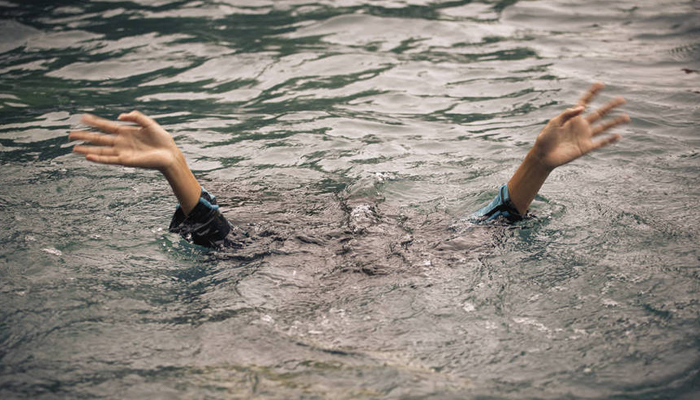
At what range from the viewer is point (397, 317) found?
3.32 m

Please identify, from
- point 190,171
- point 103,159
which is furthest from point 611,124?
point 103,159

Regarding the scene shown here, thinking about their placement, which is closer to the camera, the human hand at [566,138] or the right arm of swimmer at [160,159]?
the right arm of swimmer at [160,159]

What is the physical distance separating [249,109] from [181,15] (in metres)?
4.08

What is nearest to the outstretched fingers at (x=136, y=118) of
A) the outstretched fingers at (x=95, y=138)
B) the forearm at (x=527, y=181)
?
the outstretched fingers at (x=95, y=138)

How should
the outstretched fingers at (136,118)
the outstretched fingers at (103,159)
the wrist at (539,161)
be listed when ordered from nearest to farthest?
the outstretched fingers at (103,159), the outstretched fingers at (136,118), the wrist at (539,161)

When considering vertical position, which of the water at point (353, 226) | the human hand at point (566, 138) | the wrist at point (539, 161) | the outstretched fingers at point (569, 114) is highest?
the outstretched fingers at point (569, 114)

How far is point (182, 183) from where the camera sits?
364 cm

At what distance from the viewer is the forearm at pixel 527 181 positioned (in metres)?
3.86

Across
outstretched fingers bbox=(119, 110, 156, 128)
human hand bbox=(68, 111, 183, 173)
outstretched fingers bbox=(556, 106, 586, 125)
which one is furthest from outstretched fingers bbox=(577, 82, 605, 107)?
outstretched fingers bbox=(119, 110, 156, 128)

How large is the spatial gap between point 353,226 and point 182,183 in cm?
125

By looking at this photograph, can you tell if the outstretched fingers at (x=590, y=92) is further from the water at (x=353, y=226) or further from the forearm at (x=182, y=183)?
the forearm at (x=182, y=183)

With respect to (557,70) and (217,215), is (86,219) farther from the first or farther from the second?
(557,70)

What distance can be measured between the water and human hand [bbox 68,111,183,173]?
0.78m

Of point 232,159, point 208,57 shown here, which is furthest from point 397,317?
point 208,57
